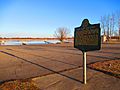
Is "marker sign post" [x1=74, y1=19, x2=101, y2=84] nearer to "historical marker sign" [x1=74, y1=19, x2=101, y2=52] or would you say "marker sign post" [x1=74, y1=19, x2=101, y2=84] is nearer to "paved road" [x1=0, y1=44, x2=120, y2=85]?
"historical marker sign" [x1=74, y1=19, x2=101, y2=52]

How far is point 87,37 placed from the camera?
20.6ft

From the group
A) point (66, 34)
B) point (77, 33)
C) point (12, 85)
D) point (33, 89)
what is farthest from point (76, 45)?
point (66, 34)

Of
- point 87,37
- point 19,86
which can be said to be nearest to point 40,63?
point 19,86

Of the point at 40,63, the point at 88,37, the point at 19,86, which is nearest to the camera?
the point at 19,86

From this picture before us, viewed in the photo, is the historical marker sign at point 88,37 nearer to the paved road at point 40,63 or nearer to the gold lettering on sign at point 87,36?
the gold lettering on sign at point 87,36

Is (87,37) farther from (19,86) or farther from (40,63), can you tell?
(40,63)

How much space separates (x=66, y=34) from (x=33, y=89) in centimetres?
8603

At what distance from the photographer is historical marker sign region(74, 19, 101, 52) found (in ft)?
19.3

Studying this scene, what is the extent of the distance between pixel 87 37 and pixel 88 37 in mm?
52

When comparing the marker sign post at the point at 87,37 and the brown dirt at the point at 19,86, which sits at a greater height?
the marker sign post at the point at 87,37

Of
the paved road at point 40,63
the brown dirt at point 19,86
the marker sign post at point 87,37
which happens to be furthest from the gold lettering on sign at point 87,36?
the paved road at point 40,63

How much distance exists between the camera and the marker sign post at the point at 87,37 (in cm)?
590

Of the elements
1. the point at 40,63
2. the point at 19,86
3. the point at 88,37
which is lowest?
the point at 40,63

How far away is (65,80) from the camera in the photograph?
695cm
